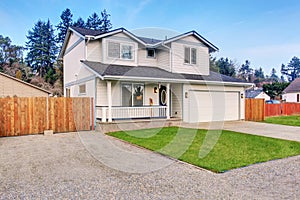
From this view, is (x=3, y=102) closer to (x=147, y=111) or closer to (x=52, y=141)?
(x=52, y=141)

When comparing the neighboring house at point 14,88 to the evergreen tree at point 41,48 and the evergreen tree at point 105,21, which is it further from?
the evergreen tree at point 105,21

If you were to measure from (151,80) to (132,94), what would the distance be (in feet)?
5.83

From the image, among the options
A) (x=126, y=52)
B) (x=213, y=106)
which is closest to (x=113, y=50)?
(x=126, y=52)

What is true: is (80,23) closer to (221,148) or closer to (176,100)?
(176,100)

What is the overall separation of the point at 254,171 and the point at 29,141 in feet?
27.0

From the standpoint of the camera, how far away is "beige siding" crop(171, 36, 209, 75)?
15.0m

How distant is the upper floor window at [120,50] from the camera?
14.1 meters

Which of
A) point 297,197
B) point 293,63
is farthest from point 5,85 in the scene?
point 293,63

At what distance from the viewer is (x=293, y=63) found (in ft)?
308

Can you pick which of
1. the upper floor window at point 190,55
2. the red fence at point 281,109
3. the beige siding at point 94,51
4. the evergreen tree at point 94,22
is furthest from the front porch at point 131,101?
the evergreen tree at point 94,22

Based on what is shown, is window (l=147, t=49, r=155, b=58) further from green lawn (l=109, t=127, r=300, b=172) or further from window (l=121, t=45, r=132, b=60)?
green lawn (l=109, t=127, r=300, b=172)

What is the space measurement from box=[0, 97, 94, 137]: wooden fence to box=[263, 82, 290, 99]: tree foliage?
1710 inches

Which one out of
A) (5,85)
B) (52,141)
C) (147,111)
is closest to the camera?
(52,141)

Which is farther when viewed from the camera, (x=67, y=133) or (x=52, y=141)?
(x=67, y=133)
